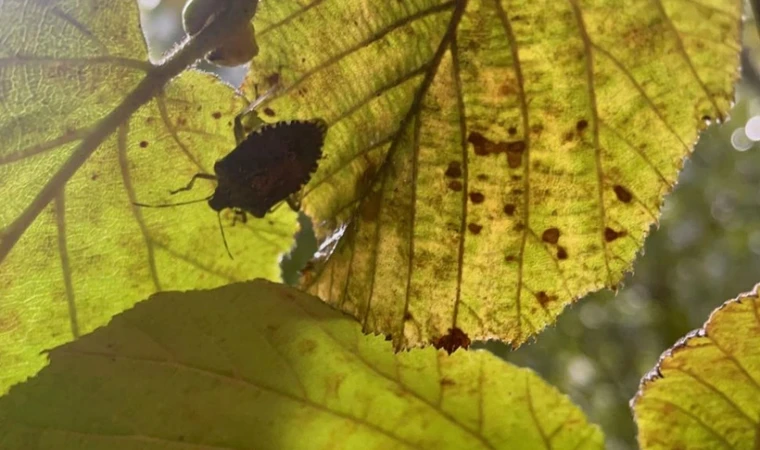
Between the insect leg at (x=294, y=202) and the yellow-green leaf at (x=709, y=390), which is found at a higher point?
the insect leg at (x=294, y=202)

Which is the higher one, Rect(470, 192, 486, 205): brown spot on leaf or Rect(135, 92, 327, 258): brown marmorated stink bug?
Rect(135, 92, 327, 258): brown marmorated stink bug

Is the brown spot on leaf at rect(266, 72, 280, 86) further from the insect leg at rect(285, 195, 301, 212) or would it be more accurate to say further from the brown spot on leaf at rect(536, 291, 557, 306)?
the brown spot on leaf at rect(536, 291, 557, 306)

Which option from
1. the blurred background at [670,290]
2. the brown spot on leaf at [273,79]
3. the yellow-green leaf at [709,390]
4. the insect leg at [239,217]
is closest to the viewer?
the yellow-green leaf at [709,390]

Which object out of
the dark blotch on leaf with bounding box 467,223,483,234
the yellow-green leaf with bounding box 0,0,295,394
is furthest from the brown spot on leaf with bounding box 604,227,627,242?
the yellow-green leaf with bounding box 0,0,295,394

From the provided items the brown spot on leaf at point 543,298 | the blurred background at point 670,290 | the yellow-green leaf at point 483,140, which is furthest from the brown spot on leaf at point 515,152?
the blurred background at point 670,290

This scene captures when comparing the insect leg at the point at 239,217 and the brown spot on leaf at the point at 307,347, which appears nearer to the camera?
the brown spot on leaf at the point at 307,347

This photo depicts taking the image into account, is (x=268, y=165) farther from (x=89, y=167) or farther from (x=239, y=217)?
(x=89, y=167)

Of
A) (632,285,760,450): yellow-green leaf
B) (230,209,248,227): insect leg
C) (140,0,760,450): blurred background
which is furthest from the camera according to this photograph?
(140,0,760,450): blurred background

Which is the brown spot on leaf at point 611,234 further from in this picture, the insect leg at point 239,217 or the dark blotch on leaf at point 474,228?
the insect leg at point 239,217
